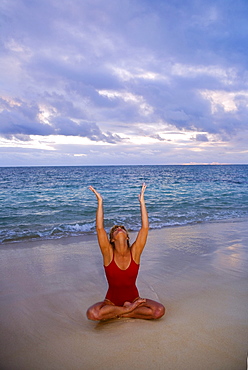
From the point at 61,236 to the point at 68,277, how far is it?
12.8 ft

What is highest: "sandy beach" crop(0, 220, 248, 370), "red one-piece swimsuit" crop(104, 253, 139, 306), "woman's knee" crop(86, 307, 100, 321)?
"red one-piece swimsuit" crop(104, 253, 139, 306)

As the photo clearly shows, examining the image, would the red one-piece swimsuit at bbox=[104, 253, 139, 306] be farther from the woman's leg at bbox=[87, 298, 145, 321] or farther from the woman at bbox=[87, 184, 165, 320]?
the woman's leg at bbox=[87, 298, 145, 321]

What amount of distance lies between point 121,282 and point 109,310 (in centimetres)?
42

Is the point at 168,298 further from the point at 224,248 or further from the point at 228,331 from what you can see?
the point at 224,248

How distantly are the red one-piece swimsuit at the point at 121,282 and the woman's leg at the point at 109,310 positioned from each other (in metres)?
0.12

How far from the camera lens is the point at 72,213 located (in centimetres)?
1490

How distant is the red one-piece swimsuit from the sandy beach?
31 cm

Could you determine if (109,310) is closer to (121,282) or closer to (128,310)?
(128,310)

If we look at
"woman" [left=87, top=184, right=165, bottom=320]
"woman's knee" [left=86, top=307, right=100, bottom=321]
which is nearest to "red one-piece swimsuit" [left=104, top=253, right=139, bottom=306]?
"woman" [left=87, top=184, right=165, bottom=320]

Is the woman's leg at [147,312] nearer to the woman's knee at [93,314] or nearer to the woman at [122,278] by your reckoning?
the woman at [122,278]

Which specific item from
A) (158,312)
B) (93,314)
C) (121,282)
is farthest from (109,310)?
(158,312)

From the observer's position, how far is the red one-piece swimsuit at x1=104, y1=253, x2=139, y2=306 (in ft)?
13.3

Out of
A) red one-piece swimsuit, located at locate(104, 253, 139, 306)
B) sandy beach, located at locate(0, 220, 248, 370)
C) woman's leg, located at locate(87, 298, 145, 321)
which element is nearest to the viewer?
sandy beach, located at locate(0, 220, 248, 370)

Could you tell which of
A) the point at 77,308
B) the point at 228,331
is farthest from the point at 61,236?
the point at 228,331
